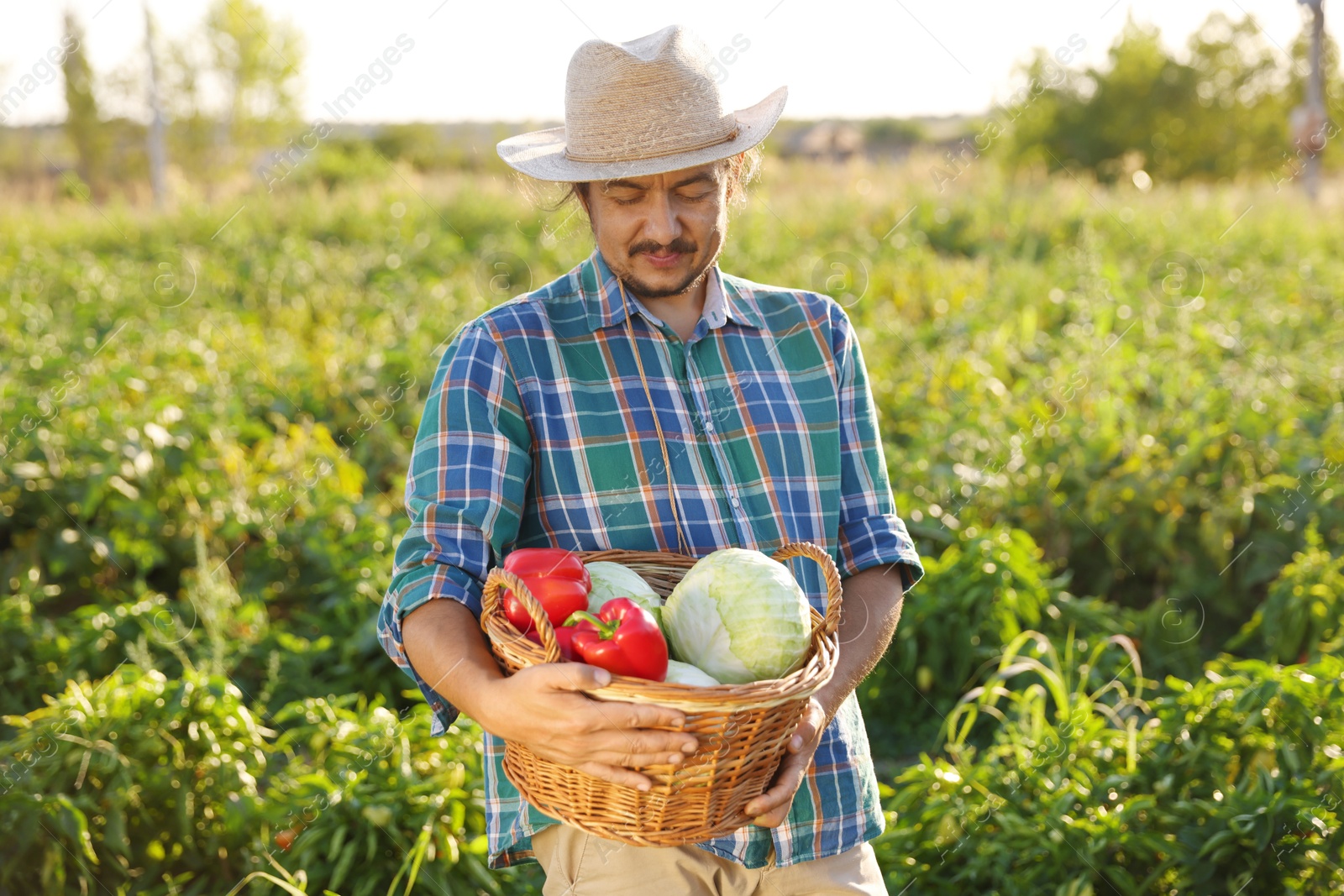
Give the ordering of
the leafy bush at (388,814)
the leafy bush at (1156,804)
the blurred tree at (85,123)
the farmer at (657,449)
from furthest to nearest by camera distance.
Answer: the blurred tree at (85,123) → the leafy bush at (388,814) → the leafy bush at (1156,804) → the farmer at (657,449)

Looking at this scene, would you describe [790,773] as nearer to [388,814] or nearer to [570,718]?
[570,718]

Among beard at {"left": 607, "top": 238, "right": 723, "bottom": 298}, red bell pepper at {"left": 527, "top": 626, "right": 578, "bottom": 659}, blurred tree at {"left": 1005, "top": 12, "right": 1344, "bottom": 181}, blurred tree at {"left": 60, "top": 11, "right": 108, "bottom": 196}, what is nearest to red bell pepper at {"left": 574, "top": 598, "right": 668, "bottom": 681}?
red bell pepper at {"left": 527, "top": 626, "right": 578, "bottom": 659}

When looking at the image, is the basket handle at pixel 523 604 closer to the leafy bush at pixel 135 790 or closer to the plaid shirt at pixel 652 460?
the plaid shirt at pixel 652 460

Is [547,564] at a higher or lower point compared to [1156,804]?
higher

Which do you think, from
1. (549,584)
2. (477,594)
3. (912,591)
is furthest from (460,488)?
(912,591)

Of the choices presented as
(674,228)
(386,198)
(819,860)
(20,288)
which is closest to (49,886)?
(819,860)

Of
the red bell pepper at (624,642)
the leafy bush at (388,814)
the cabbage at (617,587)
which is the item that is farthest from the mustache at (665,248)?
the leafy bush at (388,814)

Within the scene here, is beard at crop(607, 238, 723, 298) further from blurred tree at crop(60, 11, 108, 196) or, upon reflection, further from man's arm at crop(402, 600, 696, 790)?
blurred tree at crop(60, 11, 108, 196)

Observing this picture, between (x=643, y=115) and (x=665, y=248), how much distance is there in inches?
8.6

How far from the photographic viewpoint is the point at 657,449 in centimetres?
188

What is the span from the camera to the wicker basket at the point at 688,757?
4.49 feet

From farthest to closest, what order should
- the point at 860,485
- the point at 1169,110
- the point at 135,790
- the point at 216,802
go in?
1. the point at 1169,110
2. the point at 216,802
3. the point at 135,790
4. the point at 860,485

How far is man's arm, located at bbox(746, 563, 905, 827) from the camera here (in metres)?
1.57

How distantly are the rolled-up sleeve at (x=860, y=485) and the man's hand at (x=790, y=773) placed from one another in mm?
427
